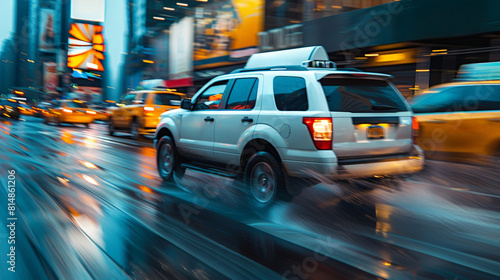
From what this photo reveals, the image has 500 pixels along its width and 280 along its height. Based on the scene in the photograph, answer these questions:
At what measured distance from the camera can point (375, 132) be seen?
5508 millimetres

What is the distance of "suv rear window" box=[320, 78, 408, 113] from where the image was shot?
5.40 meters

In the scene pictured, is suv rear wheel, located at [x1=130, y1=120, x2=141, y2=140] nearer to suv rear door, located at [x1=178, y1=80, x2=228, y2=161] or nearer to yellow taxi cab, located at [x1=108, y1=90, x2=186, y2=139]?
yellow taxi cab, located at [x1=108, y1=90, x2=186, y2=139]

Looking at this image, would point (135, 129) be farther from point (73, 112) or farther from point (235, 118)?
point (235, 118)

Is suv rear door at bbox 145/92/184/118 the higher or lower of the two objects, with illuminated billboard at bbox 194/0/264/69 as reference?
lower

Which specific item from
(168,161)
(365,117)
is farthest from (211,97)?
(365,117)

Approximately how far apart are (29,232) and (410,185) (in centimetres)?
527

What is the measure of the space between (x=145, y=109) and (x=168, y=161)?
820cm

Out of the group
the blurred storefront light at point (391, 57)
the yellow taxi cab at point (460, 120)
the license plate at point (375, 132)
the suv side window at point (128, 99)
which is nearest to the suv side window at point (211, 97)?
the license plate at point (375, 132)

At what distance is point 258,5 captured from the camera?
2541 cm

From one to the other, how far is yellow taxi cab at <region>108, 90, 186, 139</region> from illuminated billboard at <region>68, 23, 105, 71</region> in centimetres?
10227

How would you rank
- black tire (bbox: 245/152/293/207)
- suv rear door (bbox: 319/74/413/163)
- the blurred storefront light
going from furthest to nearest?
1. the blurred storefront light
2. black tire (bbox: 245/152/293/207)
3. suv rear door (bbox: 319/74/413/163)

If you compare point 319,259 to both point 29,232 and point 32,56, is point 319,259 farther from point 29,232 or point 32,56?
point 32,56

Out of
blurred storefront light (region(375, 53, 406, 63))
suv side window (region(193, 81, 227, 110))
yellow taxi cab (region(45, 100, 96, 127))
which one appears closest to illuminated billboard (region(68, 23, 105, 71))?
yellow taxi cab (region(45, 100, 96, 127))

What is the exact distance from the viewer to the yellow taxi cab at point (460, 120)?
8.11 meters
